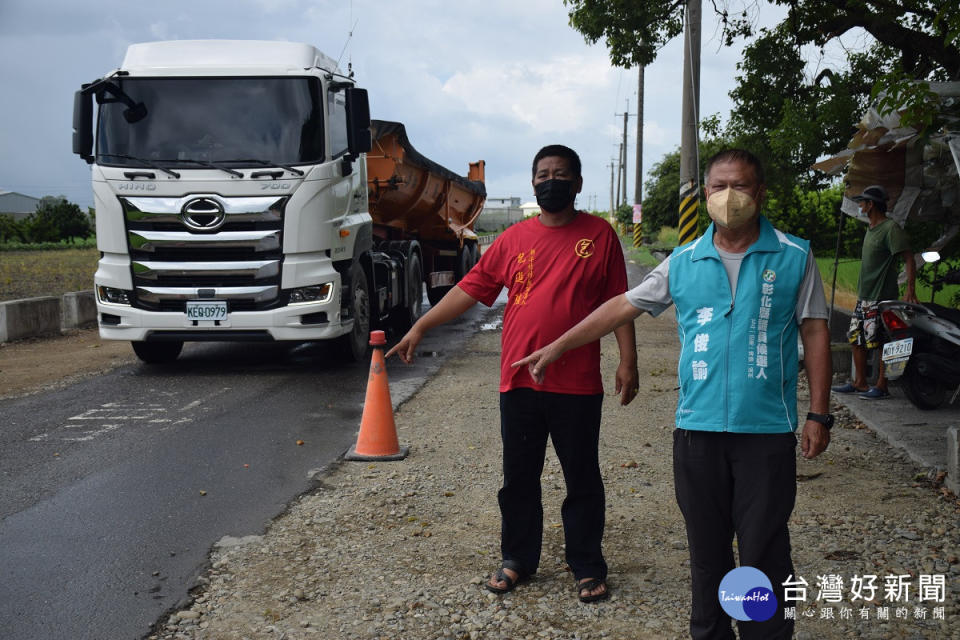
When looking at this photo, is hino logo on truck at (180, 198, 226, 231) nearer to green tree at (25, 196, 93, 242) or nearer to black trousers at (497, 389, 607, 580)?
black trousers at (497, 389, 607, 580)

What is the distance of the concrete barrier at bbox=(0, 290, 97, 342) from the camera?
13.3 meters

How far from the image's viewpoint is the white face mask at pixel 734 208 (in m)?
3.09

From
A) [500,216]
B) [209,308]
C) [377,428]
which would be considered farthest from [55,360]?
[500,216]

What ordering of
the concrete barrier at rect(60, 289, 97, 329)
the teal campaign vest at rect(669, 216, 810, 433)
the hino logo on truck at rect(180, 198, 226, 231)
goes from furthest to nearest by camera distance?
the concrete barrier at rect(60, 289, 97, 329) → the hino logo on truck at rect(180, 198, 226, 231) → the teal campaign vest at rect(669, 216, 810, 433)

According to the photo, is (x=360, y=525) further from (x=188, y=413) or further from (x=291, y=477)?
(x=188, y=413)

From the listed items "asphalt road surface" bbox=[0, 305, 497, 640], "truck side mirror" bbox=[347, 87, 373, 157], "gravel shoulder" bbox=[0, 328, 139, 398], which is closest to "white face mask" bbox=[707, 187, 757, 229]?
"asphalt road surface" bbox=[0, 305, 497, 640]

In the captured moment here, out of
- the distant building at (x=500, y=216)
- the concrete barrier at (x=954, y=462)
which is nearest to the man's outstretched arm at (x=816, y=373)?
the concrete barrier at (x=954, y=462)

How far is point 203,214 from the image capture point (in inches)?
382

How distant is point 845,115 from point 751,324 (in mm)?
10640

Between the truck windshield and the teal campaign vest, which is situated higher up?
the truck windshield

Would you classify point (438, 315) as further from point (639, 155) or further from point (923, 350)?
point (639, 155)

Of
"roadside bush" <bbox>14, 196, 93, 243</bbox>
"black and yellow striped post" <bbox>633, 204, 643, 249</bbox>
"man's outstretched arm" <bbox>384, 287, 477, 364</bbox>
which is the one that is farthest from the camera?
"roadside bush" <bbox>14, 196, 93, 243</bbox>

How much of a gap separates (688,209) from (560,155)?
13218 mm

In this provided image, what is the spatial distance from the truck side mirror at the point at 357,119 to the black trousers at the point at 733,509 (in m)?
7.58
